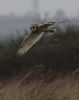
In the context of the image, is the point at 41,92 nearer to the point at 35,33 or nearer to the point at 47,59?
the point at 35,33

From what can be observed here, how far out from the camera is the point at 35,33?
4.45 metres

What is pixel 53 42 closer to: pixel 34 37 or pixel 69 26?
pixel 69 26

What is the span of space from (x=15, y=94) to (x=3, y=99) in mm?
276

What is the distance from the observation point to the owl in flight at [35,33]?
4.30 m

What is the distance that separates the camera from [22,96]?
26.1 ft

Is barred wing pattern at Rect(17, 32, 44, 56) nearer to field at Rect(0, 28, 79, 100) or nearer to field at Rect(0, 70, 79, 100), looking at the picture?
field at Rect(0, 70, 79, 100)

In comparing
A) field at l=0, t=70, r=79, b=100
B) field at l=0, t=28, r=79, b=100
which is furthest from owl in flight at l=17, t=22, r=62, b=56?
field at l=0, t=28, r=79, b=100

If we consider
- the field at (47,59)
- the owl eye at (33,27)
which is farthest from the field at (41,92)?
the owl eye at (33,27)

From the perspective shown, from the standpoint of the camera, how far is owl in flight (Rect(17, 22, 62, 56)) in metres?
4.30

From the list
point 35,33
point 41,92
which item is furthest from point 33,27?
point 41,92

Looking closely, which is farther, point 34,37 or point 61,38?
point 61,38

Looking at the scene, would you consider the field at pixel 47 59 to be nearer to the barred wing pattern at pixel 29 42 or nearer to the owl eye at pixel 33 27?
the barred wing pattern at pixel 29 42

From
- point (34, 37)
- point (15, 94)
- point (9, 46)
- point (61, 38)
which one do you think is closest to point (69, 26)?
point (61, 38)

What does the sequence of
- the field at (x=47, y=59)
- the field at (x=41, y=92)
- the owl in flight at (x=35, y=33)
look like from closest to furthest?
the owl in flight at (x=35, y=33) < the field at (x=41, y=92) < the field at (x=47, y=59)
